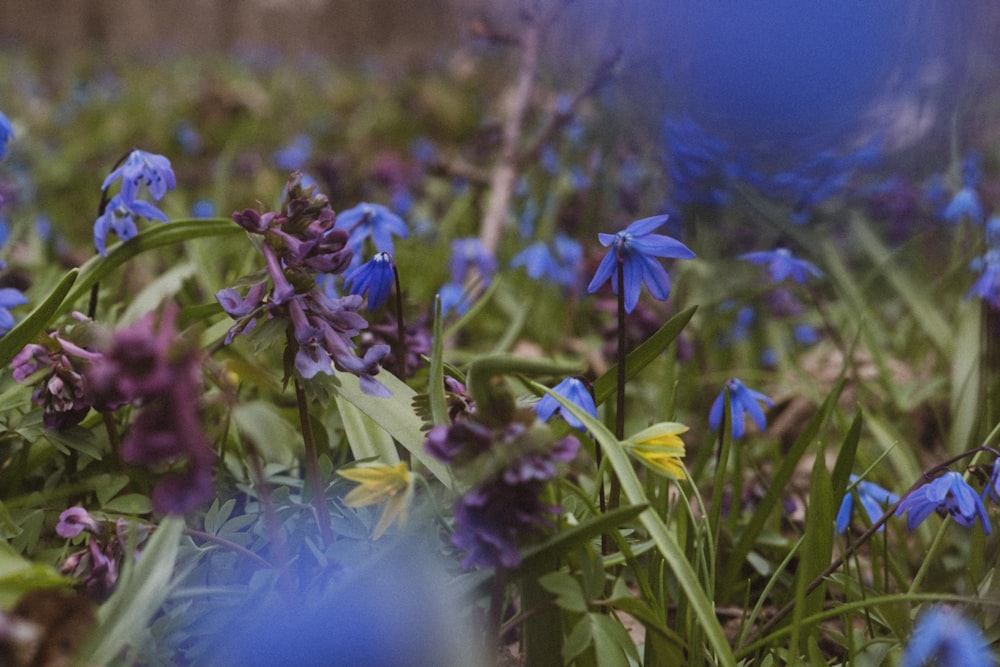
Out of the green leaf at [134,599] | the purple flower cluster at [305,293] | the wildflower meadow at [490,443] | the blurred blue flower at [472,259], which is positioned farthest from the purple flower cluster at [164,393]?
the blurred blue flower at [472,259]

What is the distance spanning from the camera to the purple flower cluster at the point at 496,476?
0.85 m

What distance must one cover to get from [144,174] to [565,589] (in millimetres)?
897

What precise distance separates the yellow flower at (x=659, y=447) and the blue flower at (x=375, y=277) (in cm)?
46

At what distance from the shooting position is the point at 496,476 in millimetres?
855

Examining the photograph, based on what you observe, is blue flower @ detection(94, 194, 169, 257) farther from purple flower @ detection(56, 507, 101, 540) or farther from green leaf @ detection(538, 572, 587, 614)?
green leaf @ detection(538, 572, 587, 614)

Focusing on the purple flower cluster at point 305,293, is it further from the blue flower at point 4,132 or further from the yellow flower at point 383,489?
the blue flower at point 4,132

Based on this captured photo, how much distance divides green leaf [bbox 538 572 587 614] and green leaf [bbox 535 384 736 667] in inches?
4.1

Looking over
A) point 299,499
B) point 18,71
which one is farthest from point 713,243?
point 18,71

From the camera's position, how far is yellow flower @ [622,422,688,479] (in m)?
1.01

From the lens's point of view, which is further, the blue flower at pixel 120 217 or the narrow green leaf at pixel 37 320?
the blue flower at pixel 120 217

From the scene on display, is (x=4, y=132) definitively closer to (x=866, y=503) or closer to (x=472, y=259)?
(x=472, y=259)

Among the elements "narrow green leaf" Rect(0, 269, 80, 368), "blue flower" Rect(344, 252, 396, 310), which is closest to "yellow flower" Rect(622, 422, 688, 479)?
"blue flower" Rect(344, 252, 396, 310)

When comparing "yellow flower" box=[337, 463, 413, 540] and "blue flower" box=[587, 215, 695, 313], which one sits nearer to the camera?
"yellow flower" box=[337, 463, 413, 540]

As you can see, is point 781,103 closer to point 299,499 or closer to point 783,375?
point 783,375
